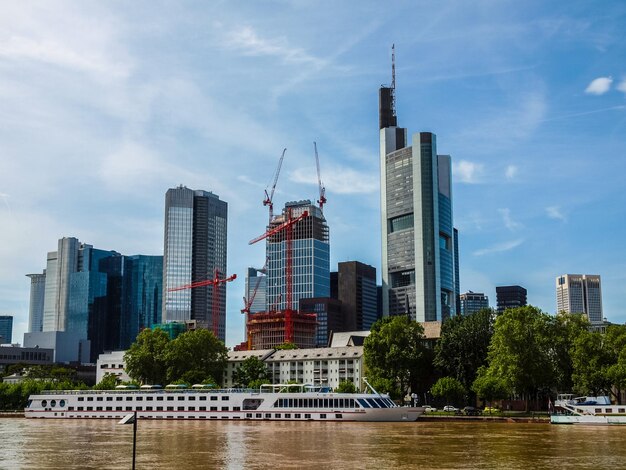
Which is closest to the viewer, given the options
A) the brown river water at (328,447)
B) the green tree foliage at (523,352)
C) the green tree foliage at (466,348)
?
the brown river water at (328,447)

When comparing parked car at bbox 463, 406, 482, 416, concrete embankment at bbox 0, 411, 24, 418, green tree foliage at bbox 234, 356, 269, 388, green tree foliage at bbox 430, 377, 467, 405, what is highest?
green tree foliage at bbox 234, 356, 269, 388

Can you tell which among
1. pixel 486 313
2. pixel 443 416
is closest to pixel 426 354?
pixel 486 313

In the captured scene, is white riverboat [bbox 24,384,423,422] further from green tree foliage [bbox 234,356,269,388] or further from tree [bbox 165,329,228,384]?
green tree foliage [bbox 234,356,269,388]

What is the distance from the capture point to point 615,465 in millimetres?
Result: 59406

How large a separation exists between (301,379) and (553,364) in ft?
246

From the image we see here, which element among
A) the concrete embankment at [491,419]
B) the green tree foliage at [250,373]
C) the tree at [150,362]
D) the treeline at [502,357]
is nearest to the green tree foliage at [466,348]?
the treeline at [502,357]

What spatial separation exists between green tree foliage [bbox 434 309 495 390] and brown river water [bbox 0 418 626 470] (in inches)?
1410

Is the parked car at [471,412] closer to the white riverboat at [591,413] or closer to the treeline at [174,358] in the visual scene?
the white riverboat at [591,413]

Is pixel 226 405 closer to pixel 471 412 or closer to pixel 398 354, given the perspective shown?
pixel 398 354

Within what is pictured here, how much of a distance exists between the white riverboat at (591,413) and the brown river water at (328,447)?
453cm

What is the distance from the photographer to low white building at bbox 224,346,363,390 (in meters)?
180

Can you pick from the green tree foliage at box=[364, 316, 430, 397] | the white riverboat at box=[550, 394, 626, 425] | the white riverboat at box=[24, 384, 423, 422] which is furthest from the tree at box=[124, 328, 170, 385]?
the white riverboat at box=[550, 394, 626, 425]

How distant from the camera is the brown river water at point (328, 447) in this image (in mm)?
61438

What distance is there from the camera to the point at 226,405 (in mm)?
131125
